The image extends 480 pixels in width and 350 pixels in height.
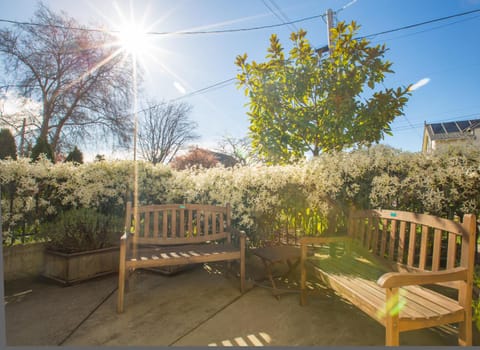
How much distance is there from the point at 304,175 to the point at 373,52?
230 centimetres

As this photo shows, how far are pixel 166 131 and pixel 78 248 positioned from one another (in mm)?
18162

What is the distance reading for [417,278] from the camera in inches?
54.6

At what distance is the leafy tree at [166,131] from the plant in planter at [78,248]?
17034mm

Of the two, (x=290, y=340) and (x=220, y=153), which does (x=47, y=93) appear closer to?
(x=290, y=340)

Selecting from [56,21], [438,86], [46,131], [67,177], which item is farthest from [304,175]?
[46,131]

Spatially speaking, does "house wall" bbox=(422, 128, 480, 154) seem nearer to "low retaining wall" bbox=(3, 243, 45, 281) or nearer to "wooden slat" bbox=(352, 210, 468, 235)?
"wooden slat" bbox=(352, 210, 468, 235)

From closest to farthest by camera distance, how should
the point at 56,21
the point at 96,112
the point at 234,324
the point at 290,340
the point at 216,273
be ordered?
the point at 290,340 < the point at 234,324 < the point at 216,273 < the point at 56,21 < the point at 96,112

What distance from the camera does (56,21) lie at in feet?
21.1

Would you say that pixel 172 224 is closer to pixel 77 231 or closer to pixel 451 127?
pixel 77 231

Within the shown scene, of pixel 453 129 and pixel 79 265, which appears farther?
pixel 79 265

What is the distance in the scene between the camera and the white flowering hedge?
221 cm

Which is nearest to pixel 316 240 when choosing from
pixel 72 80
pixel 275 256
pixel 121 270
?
pixel 275 256

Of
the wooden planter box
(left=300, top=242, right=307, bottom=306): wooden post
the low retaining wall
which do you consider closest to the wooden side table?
(left=300, top=242, right=307, bottom=306): wooden post

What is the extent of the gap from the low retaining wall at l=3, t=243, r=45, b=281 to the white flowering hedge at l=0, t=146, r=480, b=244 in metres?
0.17
